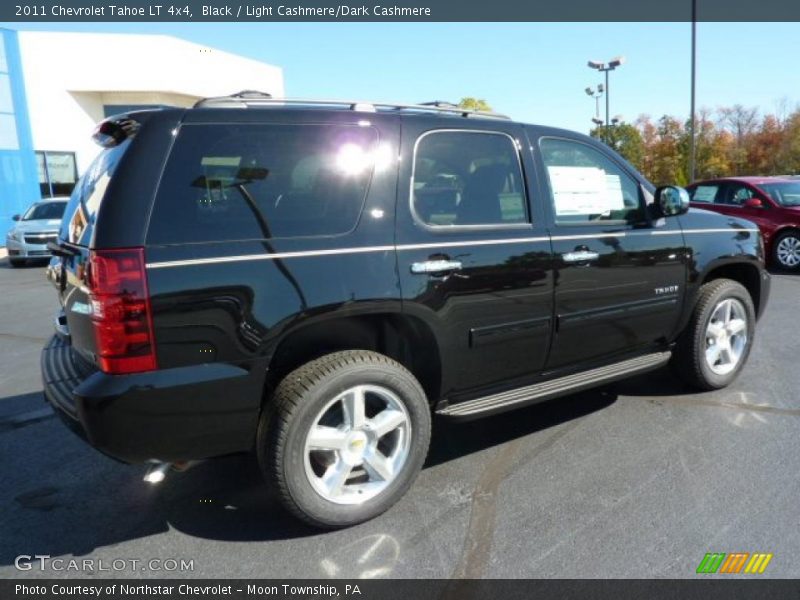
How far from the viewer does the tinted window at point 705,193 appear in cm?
1144

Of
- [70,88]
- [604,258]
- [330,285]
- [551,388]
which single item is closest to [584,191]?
[604,258]

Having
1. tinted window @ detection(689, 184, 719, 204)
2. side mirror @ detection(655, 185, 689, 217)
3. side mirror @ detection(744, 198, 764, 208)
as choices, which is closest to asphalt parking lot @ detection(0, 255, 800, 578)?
side mirror @ detection(655, 185, 689, 217)

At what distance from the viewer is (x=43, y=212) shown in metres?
14.7

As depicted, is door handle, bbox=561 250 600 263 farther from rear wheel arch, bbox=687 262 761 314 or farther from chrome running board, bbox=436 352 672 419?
rear wheel arch, bbox=687 262 761 314

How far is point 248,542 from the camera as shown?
2.78 m

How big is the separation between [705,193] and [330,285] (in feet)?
35.8

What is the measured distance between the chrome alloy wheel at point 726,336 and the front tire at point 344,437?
254 cm

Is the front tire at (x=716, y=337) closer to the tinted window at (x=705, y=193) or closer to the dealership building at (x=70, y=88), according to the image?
the tinted window at (x=705, y=193)

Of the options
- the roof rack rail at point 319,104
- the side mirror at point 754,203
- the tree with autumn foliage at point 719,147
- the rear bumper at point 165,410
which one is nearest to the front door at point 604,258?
the roof rack rail at point 319,104

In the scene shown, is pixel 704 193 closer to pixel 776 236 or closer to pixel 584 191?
pixel 776 236

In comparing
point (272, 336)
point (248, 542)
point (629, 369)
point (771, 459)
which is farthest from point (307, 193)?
point (771, 459)

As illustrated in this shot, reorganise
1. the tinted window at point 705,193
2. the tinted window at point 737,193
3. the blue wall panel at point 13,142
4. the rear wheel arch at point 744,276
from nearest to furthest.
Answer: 1. the rear wheel arch at point 744,276
2. the tinted window at point 737,193
3. the tinted window at point 705,193
4. the blue wall panel at point 13,142

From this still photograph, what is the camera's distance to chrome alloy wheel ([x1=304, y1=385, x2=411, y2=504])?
111 inches
